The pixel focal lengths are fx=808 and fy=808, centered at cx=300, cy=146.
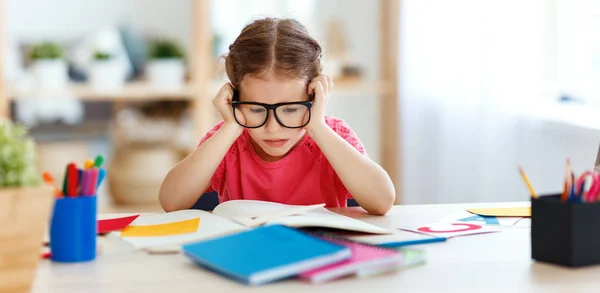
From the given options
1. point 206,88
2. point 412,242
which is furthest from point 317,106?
point 206,88

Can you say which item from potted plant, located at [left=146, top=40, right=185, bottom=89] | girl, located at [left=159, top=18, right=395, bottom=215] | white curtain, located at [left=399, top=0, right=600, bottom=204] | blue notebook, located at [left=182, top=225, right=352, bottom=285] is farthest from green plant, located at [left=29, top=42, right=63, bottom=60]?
blue notebook, located at [left=182, top=225, right=352, bottom=285]

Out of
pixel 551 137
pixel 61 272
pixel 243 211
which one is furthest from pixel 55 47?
pixel 61 272

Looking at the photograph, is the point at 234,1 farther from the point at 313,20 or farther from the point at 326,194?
the point at 326,194

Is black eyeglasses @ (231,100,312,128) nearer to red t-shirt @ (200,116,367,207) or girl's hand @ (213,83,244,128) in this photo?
girl's hand @ (213,83,244,128)

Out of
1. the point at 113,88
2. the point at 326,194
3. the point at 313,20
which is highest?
the point at 313,20

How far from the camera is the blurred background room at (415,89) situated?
288 cm

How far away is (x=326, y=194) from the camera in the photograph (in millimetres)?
1744

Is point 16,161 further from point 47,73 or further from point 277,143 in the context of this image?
point 47,73

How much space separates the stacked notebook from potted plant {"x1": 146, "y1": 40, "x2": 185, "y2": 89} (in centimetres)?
238

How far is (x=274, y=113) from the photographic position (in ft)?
4.91

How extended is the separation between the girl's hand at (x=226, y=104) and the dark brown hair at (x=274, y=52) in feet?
0.20

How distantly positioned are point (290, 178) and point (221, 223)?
0.49m

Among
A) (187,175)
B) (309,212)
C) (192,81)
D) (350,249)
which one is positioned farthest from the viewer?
(192,81)

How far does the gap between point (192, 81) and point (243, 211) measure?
6.80ft
